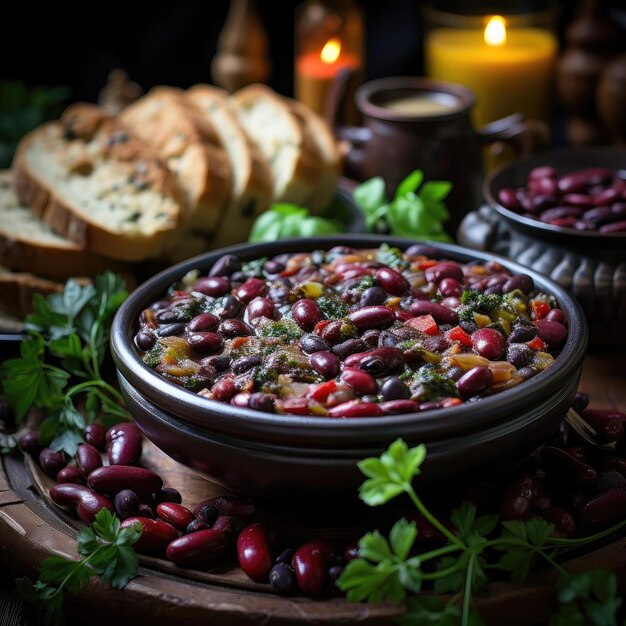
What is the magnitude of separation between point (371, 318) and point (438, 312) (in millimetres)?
176

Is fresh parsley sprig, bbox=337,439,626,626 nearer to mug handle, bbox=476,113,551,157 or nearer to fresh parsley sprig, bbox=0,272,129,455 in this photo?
fresh parsley sprig, bbox=0,272,129,455

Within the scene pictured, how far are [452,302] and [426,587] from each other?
2.50 ft

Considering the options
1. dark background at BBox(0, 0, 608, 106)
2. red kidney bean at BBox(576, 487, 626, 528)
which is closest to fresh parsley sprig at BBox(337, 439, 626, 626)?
red kidney bean at BBox(576, 487, 626, 528)

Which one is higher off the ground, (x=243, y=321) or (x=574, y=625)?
(x=243, y=321)

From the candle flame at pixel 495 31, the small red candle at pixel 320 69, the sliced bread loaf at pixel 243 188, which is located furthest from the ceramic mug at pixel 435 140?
the small red candle at pixel 320 69

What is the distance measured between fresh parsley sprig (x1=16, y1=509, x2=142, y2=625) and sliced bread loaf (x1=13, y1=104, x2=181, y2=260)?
1541 millimetres

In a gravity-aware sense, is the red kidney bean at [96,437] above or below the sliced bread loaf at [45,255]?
below

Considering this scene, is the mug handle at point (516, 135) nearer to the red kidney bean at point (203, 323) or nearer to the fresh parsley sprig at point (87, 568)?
the red kidney bean at point (203, 323)

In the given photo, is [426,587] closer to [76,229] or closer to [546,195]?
[546,195]

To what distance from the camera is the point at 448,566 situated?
1.89m

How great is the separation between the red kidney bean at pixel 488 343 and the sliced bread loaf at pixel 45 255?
177 cm

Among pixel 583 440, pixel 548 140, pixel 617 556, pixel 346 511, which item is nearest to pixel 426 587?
pixel 346 511

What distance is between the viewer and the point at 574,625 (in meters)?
1.82

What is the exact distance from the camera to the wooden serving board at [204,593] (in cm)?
189
